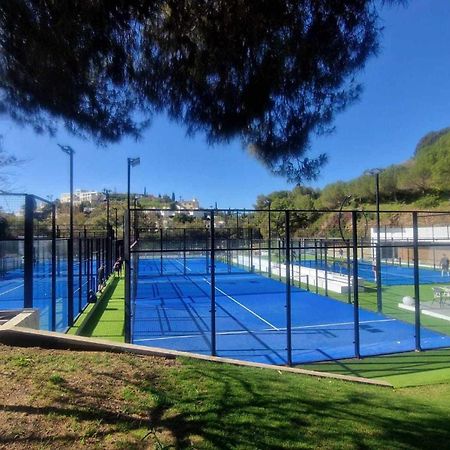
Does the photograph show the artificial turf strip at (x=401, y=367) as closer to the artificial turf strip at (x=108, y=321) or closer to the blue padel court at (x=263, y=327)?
the blue padel court at (x=263, y=327)

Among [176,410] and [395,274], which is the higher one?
[176,410]

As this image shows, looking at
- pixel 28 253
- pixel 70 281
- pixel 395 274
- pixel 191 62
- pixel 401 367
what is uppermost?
pixel 191 62

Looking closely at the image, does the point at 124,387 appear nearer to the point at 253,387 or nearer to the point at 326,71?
the point at 253,387

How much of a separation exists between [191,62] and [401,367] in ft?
25.8

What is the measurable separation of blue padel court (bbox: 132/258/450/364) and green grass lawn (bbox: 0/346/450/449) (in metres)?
5.52

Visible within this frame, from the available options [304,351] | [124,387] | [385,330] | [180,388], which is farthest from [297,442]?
[385,330]

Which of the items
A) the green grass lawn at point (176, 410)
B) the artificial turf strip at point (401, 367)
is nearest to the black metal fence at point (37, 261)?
the green grass lawn at point (176, 410)

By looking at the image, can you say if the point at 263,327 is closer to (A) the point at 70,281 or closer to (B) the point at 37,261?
(A) the point at 70,281

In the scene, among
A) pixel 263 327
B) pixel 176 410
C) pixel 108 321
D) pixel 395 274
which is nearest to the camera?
pixel 176 410

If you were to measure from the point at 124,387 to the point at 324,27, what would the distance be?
3.29 m

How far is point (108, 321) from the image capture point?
13406mm

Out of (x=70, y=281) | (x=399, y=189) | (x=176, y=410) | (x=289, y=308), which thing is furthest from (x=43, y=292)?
(x=399, y=189)

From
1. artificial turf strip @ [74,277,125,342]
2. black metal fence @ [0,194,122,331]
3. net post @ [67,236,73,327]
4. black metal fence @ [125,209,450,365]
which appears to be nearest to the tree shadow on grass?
black metal fence @ [0,194,122,331]

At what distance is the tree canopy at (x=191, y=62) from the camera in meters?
3.44
